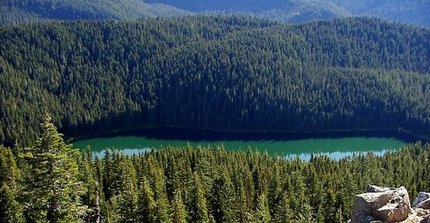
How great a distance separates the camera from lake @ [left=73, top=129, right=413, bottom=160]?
171 metres

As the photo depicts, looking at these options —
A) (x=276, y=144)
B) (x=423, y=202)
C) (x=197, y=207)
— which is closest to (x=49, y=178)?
(x=423, y=202)

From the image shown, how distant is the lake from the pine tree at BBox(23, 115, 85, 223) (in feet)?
451

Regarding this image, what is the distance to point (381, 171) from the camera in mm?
103812

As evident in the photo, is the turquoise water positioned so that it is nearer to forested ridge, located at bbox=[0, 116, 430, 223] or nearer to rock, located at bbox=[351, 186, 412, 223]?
forested ridge, located at bbox=[0, 116, 430, 223]

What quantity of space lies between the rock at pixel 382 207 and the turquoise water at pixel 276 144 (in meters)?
129

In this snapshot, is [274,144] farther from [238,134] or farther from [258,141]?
[238,134]

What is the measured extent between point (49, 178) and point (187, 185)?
5494 centimetres

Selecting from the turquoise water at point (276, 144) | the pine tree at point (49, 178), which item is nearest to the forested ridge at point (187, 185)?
the pine tree at point (49, 178)

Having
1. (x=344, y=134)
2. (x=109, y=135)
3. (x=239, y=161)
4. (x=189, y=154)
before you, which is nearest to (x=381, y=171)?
(x=239, y=161)

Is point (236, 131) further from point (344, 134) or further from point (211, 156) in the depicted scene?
point (211, 156)

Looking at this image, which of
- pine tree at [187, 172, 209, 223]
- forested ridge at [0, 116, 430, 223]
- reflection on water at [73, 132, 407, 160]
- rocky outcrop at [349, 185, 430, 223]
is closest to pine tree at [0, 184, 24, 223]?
forested ridge at [0, 116, 430, 223]

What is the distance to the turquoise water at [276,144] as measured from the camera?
170 metres

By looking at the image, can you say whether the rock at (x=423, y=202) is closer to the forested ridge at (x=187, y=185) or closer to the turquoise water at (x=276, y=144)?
the forested ridge at (x=187, y=185)

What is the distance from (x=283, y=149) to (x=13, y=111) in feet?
289
